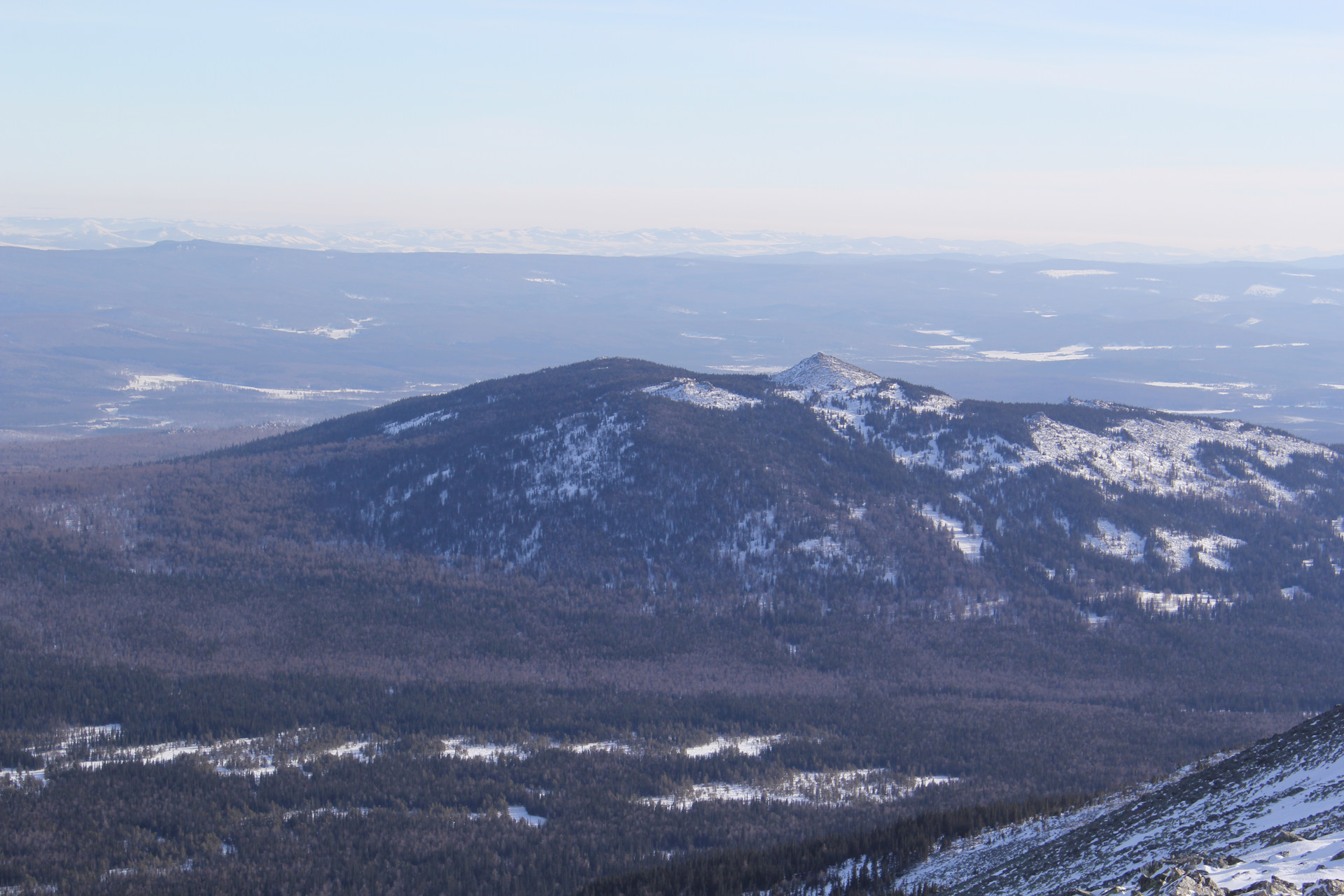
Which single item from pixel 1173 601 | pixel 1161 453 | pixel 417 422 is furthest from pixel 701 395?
pixel 1173 601

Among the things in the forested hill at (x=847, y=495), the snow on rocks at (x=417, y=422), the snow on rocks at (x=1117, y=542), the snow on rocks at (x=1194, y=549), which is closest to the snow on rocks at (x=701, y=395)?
the forested hill at (x=847, y=495)

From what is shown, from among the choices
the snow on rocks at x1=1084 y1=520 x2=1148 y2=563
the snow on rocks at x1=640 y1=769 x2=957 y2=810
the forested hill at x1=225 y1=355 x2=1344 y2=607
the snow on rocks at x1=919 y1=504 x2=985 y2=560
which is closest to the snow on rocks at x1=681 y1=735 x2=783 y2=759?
the snow on rocks at x1=640 y1=769 x2=957 y2=810

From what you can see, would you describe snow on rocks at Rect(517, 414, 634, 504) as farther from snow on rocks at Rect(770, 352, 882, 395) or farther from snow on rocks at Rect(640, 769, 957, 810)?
snow on rocks at Rect(640, 769, 957, 810)

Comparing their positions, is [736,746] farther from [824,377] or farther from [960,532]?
[824,377]

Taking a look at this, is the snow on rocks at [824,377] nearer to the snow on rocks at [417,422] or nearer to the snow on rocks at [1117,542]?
Answer: the snow on rocks at [1117,542]

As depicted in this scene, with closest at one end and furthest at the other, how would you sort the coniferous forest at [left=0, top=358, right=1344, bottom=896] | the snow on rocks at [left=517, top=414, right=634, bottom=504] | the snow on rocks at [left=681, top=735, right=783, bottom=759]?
the coniferous forest at [left=0, top=358, right=1344, bottom=896], the snow on rocks at [left=681, top=735, right=783, bottom=759], the snow on rocks at [left=517, top=414, right=634, bottom=504]

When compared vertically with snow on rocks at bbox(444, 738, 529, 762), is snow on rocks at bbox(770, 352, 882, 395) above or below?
above
